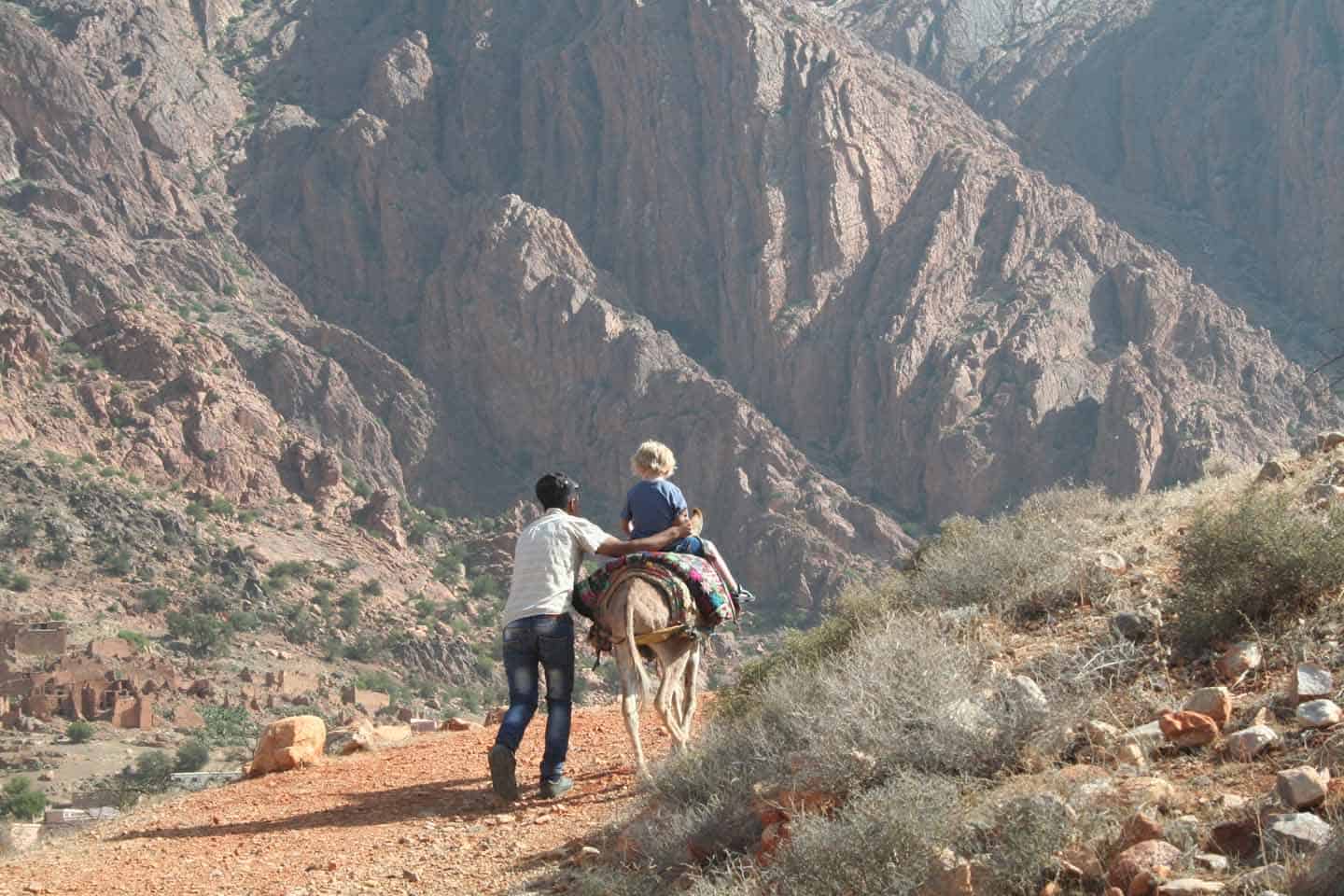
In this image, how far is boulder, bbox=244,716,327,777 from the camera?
12.0 m

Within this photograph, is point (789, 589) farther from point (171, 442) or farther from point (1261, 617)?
point (1261, 617)

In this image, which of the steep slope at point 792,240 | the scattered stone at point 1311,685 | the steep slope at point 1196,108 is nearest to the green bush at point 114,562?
the steep slope at point 792,240

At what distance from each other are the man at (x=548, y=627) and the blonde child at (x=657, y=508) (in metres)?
0.12

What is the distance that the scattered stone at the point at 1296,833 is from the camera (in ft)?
16.4

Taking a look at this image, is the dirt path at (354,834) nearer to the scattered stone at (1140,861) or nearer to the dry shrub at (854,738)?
the dry shrub at (854,738)

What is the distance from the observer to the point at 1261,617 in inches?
299

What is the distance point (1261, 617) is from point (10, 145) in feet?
260

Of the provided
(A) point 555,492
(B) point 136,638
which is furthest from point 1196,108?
(A) point 555,492

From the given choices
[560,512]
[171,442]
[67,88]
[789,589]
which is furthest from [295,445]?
[560,512]

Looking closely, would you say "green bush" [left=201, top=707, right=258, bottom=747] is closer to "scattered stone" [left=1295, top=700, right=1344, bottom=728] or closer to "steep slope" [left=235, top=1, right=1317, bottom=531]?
"steep slope" [left=235, top=1, right=1317, bottom=531]

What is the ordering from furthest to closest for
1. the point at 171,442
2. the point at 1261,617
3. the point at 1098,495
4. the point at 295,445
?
the point at 295,445 < the point at 171,442 < the point at 1098,495 < the point at 1261,617

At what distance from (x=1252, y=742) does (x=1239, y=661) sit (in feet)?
3.71

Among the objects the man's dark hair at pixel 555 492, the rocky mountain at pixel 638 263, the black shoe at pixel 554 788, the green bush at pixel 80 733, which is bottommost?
the black shoe at pixel 554 788

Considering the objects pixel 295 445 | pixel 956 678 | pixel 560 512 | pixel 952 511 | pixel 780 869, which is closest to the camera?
pixel 780 869
